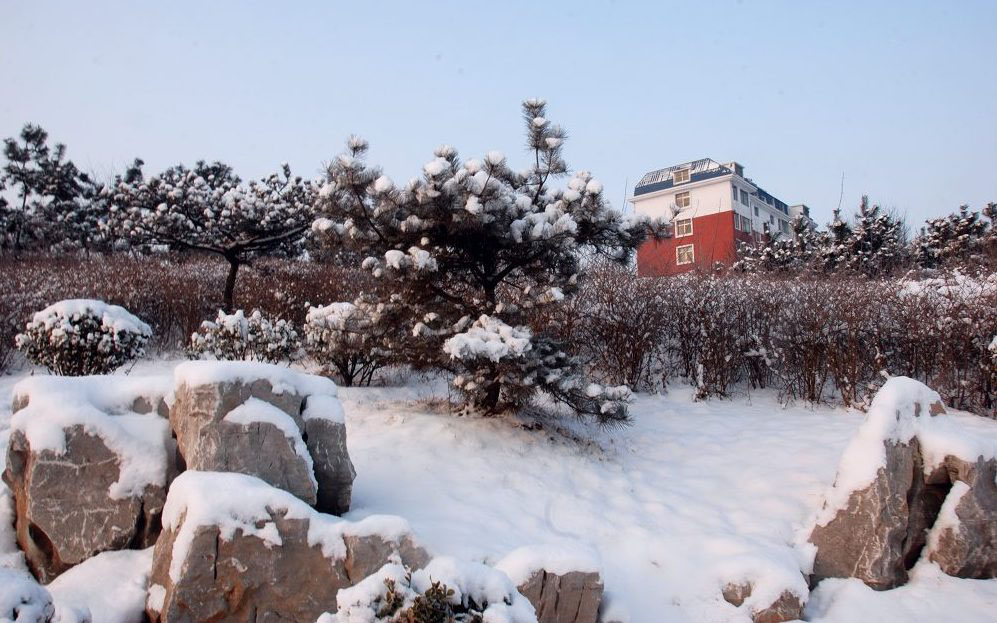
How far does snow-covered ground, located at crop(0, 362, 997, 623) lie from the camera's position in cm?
470

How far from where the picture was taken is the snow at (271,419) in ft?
15.3

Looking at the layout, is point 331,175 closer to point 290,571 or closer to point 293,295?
point 290,571

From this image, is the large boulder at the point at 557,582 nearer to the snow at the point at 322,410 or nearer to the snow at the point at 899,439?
the snow at the point at 322,410

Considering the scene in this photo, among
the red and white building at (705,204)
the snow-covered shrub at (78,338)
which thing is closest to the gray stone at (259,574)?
the snow-covered shrub at (78,338)

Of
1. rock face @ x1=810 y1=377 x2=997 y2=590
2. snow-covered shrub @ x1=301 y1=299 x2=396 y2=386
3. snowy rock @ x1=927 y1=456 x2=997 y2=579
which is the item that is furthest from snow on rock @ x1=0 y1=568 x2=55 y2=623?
snowy rock @ x1=927 y1=456 x2=997 y2=579

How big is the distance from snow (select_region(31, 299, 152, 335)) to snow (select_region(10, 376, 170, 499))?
8.33 ft

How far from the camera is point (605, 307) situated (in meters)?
10.7

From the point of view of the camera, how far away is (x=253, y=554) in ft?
12.5

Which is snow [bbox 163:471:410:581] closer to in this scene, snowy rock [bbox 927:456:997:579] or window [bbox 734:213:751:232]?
snowy rock [bbox 927:456:997:579]

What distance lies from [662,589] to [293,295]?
30.6ft

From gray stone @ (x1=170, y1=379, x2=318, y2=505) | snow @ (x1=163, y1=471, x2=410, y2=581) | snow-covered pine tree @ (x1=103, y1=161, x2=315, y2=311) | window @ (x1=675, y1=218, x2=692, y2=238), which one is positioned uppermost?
window @ (x1=675, y1=218, x2=692, y2=238)

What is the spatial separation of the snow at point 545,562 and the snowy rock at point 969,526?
295 cm

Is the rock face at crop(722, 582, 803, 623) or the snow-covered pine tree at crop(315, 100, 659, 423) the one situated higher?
the snow-covered pine tree at crop(315, 100, 659, 423)

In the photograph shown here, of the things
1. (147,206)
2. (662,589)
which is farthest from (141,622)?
(147,206)
